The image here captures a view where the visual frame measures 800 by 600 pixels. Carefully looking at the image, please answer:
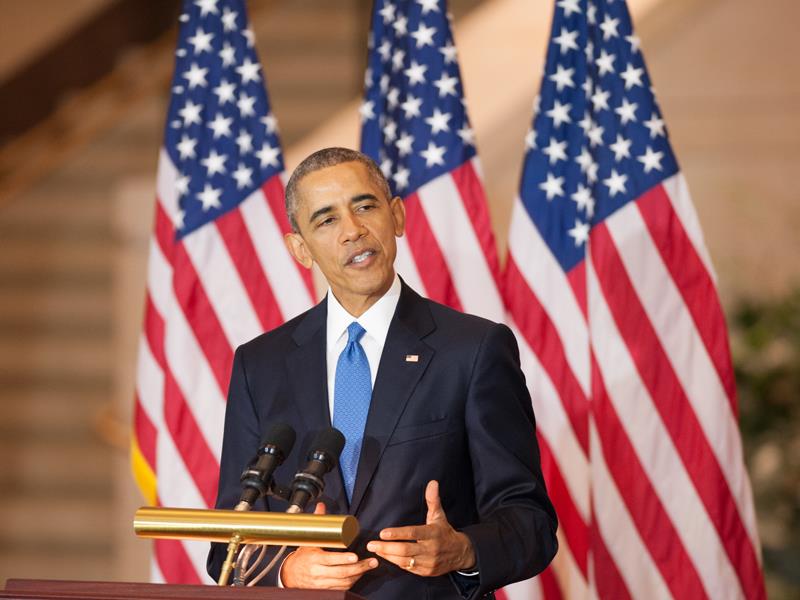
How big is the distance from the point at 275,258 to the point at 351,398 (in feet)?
4.93

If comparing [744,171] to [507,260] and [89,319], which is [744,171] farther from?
[89,319]

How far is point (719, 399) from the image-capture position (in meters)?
3.61

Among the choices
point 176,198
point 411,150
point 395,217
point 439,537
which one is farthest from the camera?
point 176,198

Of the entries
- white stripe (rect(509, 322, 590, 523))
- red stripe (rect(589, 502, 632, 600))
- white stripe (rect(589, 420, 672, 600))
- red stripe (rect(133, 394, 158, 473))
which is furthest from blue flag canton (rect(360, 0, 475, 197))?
red stripe (rect(589, 502, 632, 600))

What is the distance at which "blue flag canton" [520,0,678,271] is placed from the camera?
3725 millimetres

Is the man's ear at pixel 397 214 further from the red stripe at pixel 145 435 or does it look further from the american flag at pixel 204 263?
the red stripe at pixel 145 435

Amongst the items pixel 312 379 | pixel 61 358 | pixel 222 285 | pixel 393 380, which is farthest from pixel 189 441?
pixel 61 358

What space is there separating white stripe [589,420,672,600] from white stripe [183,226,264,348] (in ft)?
3.52

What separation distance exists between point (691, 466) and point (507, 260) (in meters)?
0.78

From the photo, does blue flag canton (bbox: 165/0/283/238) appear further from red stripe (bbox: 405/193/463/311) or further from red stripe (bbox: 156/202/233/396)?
red stripe (bbox: 405/193/463/311)

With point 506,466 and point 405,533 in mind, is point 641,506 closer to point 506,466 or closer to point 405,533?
point 506,466

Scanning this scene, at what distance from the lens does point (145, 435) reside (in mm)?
3957

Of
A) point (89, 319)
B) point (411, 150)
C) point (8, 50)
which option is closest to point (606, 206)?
point (411, 150)

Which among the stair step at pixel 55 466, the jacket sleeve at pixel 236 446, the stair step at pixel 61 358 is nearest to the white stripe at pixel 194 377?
the jacket sleeve at pixel 236 446
